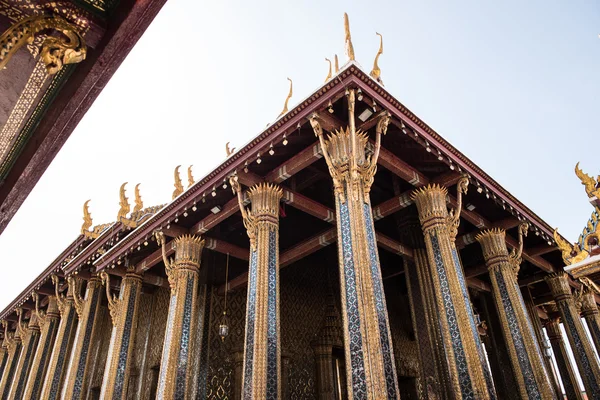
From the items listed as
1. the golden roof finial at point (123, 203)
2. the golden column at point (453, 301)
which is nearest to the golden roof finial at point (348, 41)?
the golden column at point (453, 301)

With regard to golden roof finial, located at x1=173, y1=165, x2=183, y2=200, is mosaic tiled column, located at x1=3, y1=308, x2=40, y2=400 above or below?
below

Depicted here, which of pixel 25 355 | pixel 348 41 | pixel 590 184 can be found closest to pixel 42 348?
pixel 25 355

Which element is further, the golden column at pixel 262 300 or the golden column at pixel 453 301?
the golden column at pixel 453 301

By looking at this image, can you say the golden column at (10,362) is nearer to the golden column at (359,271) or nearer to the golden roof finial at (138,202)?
the golden roof finial at (138,202)

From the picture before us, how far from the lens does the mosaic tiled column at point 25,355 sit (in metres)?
14.9

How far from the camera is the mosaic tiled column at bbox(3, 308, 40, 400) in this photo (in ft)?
48.8

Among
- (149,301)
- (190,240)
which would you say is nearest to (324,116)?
(190,240)

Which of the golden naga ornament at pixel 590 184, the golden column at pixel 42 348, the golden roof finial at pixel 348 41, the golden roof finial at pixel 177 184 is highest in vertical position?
the golden roof finial at pixel 177 184

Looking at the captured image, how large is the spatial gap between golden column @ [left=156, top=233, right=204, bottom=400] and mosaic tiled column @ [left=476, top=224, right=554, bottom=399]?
6303 mm

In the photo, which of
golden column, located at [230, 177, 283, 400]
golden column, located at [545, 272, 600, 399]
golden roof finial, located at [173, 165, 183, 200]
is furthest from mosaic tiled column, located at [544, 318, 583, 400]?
golden roof finial, located at [173, 165, 183, 200]

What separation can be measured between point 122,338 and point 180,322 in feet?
8.20

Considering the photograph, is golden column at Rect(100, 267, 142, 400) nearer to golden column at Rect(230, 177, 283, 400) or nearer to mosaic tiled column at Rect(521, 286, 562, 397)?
golden column at Rect(230, 177, 283, 400)

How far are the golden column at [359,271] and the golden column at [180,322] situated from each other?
4.08 meters

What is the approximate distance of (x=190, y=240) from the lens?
905cm
